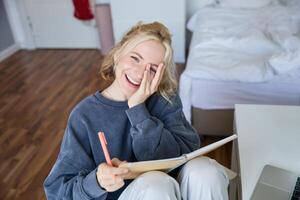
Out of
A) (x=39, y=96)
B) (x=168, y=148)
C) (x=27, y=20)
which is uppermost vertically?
(x=168, y=148)

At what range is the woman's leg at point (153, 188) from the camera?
31.0 inches

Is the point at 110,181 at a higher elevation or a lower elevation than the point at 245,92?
higher

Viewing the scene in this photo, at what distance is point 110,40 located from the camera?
3.25 meters

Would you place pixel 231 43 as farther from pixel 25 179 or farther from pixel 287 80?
pixel 25 179

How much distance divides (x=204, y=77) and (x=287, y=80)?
412 mm

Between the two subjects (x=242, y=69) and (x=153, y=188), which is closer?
(x=153, y=188)

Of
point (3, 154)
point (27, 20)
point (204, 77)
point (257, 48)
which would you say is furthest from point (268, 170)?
point (27, 20)

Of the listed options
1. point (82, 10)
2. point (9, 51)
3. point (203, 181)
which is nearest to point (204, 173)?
point (203, 181)

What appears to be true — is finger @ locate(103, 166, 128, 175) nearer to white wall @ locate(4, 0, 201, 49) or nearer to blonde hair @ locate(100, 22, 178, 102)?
blonde hair @ locate(100, 22, 178, 102)

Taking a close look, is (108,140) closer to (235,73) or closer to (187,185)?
(187,185)

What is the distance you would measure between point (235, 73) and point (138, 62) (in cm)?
85

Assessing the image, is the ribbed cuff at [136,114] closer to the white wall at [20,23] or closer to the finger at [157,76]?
the finger at [157,76]

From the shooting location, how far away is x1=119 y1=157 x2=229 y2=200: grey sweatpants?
795 millimetres

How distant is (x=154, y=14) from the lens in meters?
2.88
